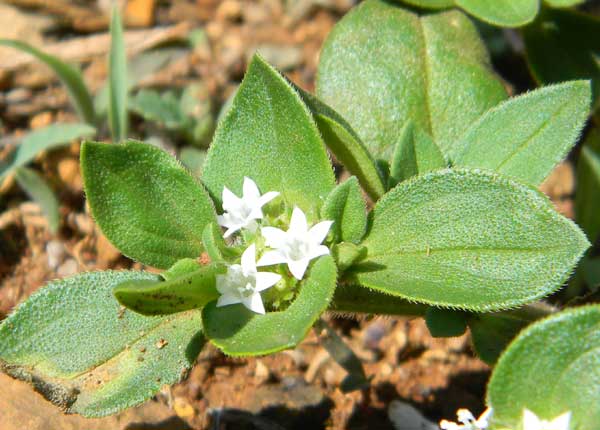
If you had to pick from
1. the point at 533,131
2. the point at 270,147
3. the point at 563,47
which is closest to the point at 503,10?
the point at 563,47

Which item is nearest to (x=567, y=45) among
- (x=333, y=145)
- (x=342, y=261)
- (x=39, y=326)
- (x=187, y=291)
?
(x=333, y=145)

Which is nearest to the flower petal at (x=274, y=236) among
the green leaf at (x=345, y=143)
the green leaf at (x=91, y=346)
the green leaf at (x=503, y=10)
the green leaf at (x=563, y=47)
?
the green leaf at (x=91, y=346)

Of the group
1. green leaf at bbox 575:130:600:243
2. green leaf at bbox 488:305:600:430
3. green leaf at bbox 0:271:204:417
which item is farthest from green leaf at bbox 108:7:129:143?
green leaf at bbox 488:305:600:430

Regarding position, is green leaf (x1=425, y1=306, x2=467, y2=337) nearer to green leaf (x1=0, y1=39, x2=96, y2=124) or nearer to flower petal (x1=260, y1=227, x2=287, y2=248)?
flower petal (x1=260, y1=227, x2=287, y2=248)

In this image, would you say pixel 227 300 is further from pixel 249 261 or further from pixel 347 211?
pixel 347 211

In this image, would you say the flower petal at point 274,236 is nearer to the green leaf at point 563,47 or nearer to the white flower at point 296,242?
the white flower at point 296,242

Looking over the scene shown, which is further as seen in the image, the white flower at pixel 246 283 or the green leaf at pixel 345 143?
the green leaf at pixel 345 143

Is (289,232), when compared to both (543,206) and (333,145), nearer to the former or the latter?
(333,145)
